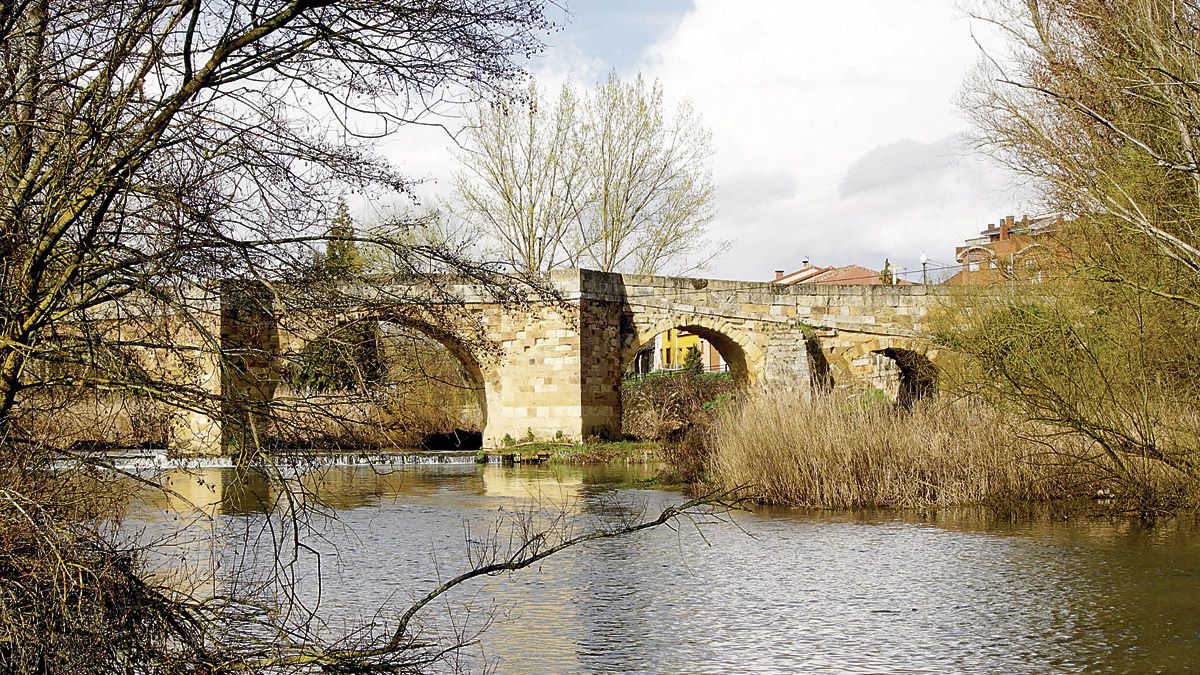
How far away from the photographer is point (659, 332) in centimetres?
2372

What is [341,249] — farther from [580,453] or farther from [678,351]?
[678,351]

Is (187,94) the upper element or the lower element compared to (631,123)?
lower

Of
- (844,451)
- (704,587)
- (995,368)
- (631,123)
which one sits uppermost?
(631,123)

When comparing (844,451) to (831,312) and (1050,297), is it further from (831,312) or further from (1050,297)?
(831,312)

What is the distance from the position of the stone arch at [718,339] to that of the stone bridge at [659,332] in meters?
0.03

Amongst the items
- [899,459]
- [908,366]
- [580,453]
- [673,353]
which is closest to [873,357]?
[908,366]

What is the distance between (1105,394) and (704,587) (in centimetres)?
473

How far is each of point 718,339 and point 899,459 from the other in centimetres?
1337

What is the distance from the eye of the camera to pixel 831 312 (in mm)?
25031

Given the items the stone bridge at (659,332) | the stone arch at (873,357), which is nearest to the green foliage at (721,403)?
the stone bridge at (659,332)

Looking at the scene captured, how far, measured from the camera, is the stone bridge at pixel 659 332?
23.3m

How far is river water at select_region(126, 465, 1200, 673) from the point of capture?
605cm

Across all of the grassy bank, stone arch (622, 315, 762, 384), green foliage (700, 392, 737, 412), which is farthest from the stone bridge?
the grassy bank

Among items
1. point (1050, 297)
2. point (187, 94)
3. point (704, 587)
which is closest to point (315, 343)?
point (187, 94)
